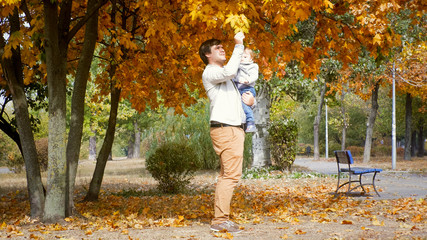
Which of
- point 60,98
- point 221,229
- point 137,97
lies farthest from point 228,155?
point 137,97

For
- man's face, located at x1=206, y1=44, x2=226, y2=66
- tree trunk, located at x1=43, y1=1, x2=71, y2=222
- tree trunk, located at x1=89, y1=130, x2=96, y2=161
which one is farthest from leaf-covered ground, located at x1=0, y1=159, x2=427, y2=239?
tree trunk, located at x1=89, y1=130, x2=96, y2=161

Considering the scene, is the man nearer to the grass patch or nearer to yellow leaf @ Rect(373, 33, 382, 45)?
yellow leaf @ Rect(373, 33, 382, 45)

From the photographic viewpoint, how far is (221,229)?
5102 mm

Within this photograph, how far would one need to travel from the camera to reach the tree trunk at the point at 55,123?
637 centimetres

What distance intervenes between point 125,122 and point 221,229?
37991mm

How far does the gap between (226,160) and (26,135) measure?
3.43 meters

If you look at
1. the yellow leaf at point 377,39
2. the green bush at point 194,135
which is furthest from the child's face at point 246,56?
the green bush at point 194,135

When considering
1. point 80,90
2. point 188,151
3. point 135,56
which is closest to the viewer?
point 80,90

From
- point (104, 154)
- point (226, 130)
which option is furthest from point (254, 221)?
point (104, 154)

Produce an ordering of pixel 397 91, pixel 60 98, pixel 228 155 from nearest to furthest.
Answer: pixel 228 155 < pixel 60 98 < pixel 397 91

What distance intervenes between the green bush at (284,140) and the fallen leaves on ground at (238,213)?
563 cm

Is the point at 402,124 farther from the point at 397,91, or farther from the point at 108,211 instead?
the point at 108,211

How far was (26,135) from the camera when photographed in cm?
680

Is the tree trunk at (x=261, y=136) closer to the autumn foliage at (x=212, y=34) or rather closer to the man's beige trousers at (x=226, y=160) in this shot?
the autumn foliage at (x=212, y=34)
